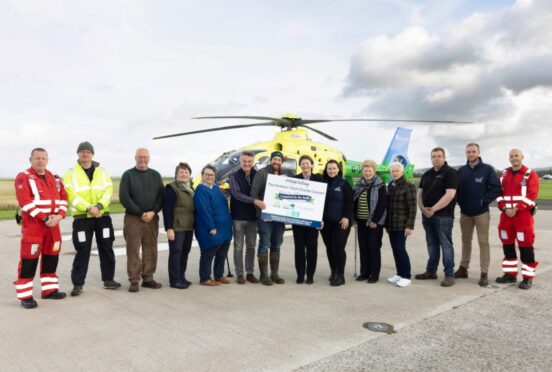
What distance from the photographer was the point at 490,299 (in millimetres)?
4531

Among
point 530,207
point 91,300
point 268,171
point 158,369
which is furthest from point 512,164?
point 91,300

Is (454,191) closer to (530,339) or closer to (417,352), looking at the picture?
(530,339)

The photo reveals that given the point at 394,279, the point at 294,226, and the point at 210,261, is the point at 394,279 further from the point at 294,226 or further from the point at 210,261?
the point at 210,261

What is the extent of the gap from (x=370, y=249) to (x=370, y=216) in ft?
1.53

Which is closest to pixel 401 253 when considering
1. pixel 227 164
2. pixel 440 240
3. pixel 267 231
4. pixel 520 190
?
pixel 440 240

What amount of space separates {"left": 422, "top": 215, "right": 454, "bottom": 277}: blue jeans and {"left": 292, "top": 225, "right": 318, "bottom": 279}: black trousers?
1598 millimetres

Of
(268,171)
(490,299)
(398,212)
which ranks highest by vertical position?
(268,171)

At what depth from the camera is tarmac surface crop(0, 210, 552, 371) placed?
293 centimetres

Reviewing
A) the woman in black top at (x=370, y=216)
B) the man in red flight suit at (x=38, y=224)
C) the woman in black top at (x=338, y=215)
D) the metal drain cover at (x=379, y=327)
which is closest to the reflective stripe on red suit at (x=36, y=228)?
the man in red flight suit at (x=38, y=224)

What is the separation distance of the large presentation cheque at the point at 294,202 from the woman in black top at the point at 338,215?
0.13 meters

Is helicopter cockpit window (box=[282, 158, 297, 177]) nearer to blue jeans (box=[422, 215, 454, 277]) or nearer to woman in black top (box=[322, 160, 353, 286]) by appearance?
woman in black top (box=[322, 160, 353, 286])

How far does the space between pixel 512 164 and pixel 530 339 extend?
8.45ft

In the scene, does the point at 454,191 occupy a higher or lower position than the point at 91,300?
higher

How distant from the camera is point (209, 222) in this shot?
4996 mm
